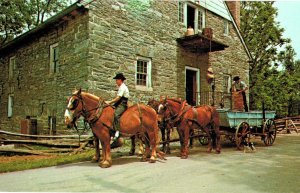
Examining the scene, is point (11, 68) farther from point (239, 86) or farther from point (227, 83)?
point (239, 86)

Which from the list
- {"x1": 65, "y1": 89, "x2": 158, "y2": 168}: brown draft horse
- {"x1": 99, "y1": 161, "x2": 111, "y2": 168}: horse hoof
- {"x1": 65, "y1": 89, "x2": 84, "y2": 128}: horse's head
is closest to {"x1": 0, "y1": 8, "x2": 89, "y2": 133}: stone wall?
{"x1": 65, "y1": 89, "x2": 158, "y2": 168}: brown draft horse

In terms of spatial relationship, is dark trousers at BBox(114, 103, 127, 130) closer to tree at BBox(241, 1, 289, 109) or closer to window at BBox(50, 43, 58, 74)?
window at BBox(50, 43, 58, 74)

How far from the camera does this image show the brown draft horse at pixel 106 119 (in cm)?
650

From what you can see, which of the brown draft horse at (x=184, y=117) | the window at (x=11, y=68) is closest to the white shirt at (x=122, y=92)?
the brown draft horse at (x=184, y=117)

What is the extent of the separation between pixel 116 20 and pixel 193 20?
6087 mm

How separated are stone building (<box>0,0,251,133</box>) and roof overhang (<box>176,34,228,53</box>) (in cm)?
A: 5

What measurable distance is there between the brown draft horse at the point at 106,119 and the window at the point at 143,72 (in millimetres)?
5234

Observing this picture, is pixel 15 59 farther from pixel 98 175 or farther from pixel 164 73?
pixel 98 175

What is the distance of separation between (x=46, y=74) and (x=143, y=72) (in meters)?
4.62

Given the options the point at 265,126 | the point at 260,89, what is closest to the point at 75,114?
the point at 265,126

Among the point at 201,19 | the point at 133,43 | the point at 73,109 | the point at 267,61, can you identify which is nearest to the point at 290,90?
the point at 267,61

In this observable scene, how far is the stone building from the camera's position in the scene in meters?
11.0

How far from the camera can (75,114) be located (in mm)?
6504

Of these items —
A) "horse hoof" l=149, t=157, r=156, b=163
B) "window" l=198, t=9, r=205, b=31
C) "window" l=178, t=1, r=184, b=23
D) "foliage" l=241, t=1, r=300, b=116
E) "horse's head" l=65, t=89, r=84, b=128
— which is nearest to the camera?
"horse's head" l=65, t=89, r=84, b=128
